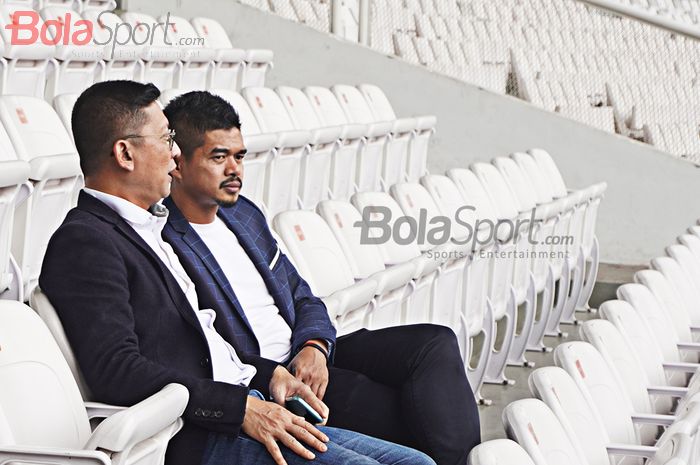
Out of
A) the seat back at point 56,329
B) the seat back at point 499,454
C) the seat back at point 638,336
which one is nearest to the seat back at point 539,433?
the seat back at point 499,454

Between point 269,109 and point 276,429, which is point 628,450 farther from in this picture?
point 269,109

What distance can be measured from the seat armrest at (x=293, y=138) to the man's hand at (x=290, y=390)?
151cm

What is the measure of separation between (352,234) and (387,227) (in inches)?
6.6

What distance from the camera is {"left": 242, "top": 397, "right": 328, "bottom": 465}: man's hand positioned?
4.93 ft

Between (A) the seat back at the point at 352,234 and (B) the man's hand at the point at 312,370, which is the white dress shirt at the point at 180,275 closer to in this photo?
(B) the man's hand at the point at 312,370

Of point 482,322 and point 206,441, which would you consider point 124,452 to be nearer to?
point 206,441

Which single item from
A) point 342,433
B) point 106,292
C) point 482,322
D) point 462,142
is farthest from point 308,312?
point 462,142

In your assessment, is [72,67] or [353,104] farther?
[353,104]

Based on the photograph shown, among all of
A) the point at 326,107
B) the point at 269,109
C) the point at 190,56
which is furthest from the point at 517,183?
the point at 190,56

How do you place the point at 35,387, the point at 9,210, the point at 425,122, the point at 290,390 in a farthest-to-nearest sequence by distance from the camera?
the point at 425,122
the point at 9,210
the point at 290,390
the point at 35,387

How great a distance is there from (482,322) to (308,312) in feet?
4.02

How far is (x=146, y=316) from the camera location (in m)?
1.53

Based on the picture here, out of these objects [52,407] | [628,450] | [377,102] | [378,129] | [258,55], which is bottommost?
[628,450]
